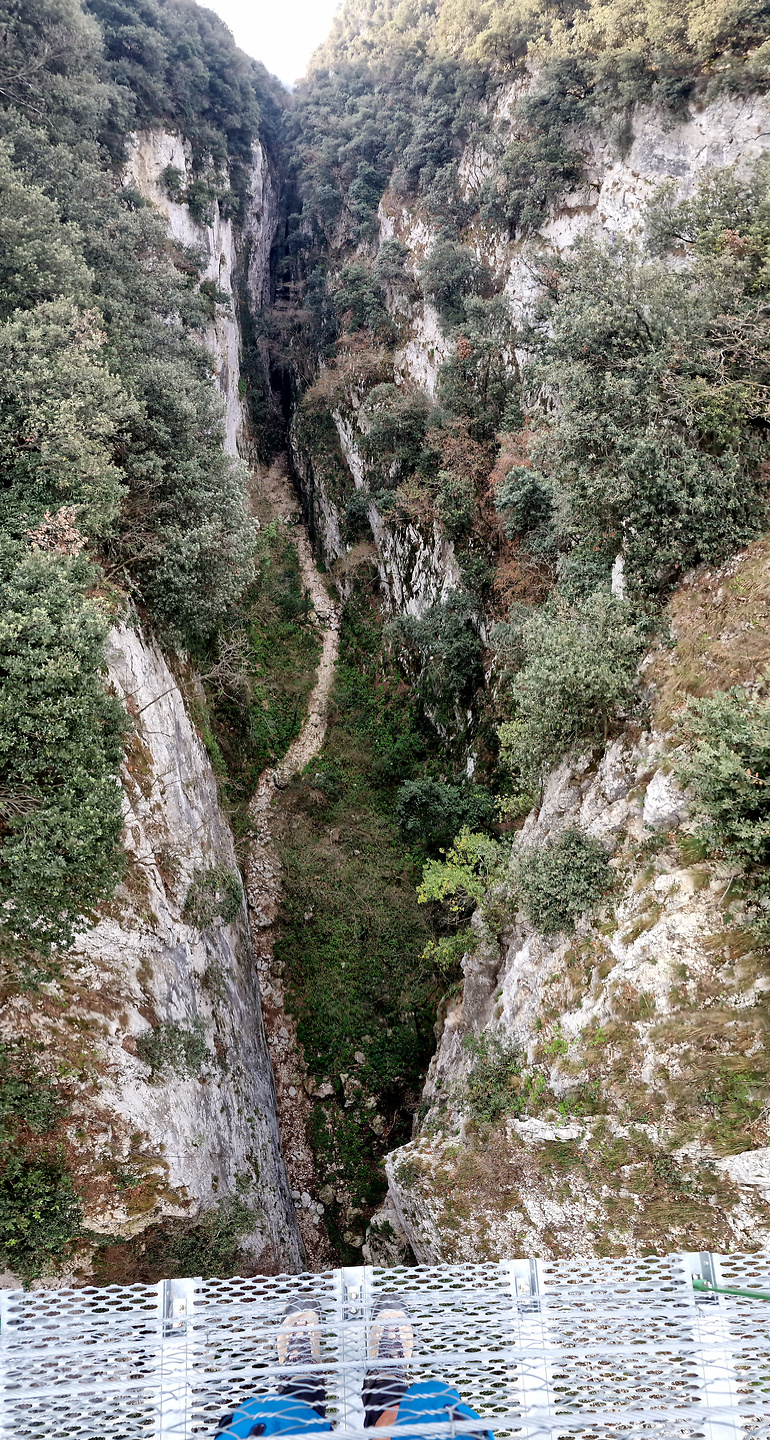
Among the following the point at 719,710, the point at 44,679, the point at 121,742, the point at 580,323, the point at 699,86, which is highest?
the point at 699,86

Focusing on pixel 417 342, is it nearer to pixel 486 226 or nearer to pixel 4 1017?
pixel 486 226

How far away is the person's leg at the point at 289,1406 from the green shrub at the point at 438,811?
1347 cm

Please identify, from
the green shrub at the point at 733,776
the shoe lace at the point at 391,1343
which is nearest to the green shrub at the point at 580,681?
the green shrub at the point at 733,776

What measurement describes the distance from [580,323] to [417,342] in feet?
51.6

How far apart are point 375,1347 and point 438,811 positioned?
14.1 meters

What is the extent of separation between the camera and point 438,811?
61.4 ft

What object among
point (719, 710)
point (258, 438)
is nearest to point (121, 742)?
point (719, 710)

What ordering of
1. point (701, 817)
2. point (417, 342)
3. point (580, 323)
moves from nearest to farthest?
point (701, 817) < point (580, 323) < point (417, 342)

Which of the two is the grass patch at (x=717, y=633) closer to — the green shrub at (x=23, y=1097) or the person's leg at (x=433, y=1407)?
the person's leg at (x=433, y=1407)

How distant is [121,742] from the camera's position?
10.6 meters

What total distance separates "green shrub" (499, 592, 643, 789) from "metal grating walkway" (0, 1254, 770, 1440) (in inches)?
299

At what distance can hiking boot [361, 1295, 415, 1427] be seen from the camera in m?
4.40

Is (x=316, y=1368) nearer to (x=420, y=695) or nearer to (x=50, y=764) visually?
(x=50, y=764)

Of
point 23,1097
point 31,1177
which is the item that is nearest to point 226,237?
point 23,1097
